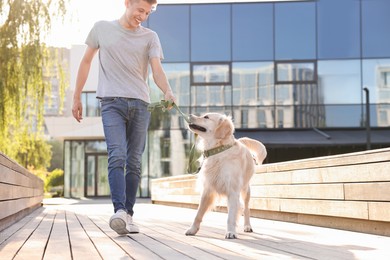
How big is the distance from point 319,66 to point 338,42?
1.00m

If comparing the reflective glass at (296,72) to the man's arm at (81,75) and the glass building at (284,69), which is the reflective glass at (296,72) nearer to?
the glass building at (284,69)

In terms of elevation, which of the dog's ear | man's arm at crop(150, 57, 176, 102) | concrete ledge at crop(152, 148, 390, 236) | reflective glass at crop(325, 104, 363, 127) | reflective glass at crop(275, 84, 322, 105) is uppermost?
reflective glass at crop(275, 84, 322, 105)

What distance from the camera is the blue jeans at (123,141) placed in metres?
4.64

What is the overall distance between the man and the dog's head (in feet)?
1.19

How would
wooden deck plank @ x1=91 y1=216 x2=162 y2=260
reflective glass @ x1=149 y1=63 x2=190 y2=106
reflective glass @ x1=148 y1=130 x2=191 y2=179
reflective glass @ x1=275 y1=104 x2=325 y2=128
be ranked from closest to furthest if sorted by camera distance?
1. wooden deck plank @ x1=91 y1=216 x2=162 y2=260
2. reflective glass @ x1=275 y1=104 x2=325 y2=128
3. reflective glass @ x1=149 y1=63 x2=190 y2=106
4. reflective glass @ x1=148 y1=130 x2=191 y2=179

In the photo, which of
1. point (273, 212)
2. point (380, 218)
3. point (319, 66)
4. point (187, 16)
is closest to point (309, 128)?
point (319, 66)

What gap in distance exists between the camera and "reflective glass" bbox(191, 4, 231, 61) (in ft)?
68.6

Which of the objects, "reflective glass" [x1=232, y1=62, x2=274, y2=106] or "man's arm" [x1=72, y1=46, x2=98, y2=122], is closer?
"man's arm" [x1=72, y1=46, x2=98, y2=122]

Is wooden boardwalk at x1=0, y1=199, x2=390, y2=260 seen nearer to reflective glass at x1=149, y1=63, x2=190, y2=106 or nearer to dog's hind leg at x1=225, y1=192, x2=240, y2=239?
dog's hind leg at x1=225, y1=192, x2=240, y2=239

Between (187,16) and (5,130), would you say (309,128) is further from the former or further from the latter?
(5,130)

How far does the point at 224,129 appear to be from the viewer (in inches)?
198

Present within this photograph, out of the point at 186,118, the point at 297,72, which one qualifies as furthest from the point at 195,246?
the point at 297,72

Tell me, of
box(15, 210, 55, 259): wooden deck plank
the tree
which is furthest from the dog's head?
the tree

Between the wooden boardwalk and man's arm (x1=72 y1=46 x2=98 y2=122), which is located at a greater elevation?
man's arm (x1=72 y1=46 x2=98 y2=122)
